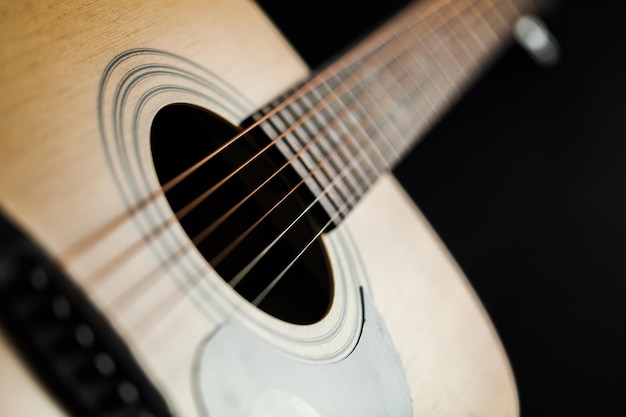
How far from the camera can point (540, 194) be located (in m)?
1.09

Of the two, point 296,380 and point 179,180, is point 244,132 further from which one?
point 296,380

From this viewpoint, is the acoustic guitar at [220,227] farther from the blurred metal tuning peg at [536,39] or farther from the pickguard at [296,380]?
the blurred metal tuning peg at [536,39]

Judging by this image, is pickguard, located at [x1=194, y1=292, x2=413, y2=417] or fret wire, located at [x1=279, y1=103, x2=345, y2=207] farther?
fret wire, located at [x1=279, y1=103, x2=345, y2=207]

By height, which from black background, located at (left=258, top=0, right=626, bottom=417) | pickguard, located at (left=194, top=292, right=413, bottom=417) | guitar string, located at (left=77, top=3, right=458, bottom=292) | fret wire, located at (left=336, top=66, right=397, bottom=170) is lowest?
black background, located at (left=258, top=0, right=626, bottom=417)

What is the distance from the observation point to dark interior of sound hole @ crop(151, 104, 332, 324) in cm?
51

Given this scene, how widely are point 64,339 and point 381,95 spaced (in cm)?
50

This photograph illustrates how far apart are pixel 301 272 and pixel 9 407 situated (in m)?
0.33

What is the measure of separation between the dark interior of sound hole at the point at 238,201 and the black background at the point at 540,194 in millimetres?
535

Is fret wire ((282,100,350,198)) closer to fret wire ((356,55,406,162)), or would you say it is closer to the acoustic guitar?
the acoustic guitar

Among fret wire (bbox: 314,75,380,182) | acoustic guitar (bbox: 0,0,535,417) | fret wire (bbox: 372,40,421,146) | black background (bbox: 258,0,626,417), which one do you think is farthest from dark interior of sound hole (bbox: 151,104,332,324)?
black background (bbox: 258,0,626,417)

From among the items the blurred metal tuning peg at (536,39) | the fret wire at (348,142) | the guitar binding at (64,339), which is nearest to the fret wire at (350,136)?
the fret wire at (348,142)

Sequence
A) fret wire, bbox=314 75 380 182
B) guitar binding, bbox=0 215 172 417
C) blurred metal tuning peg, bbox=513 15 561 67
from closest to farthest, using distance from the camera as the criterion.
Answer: guitar binding, bbox=0 215 172 417 < fret wire, bbox=314 75 380 182 < blurred metal tuning peg, bbox=513 15 561 67

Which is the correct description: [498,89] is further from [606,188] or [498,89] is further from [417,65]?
[417,65]

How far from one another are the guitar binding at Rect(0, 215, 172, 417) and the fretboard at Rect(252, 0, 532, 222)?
0.88ft
